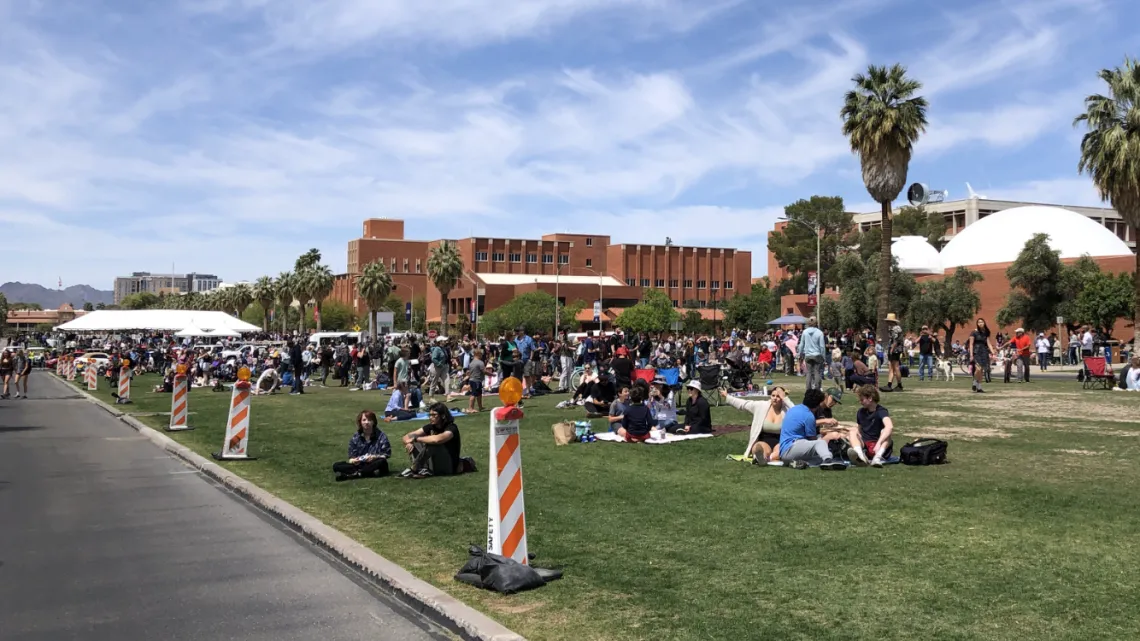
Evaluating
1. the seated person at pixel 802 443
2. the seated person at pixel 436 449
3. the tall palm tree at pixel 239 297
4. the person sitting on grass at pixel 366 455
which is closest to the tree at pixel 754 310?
the tall palm tree at pixel 239 297

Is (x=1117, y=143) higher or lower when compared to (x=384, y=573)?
higher

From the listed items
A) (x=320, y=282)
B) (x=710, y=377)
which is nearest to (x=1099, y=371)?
(x=710, y=377)

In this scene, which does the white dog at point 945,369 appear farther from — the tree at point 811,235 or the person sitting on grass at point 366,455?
the tree at point 811,235

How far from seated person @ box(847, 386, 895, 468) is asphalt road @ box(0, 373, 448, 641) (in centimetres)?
677

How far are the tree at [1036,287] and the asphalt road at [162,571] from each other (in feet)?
167

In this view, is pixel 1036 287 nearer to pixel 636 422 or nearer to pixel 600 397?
pixel 600 397

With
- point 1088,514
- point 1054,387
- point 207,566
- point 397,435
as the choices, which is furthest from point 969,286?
point 207,566

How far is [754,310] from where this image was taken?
9475 cm

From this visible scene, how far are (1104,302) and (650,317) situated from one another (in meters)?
48.3

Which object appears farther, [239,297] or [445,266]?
[239,297]

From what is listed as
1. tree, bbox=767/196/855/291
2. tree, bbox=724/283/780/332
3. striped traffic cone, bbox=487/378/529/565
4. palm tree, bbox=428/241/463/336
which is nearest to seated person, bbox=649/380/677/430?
striped traffic cone, bbox=487/378/529/565

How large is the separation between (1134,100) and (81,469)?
3430 centimetres

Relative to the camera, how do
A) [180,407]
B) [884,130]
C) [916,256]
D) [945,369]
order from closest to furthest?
[180,407], [945,369], [884,130], [916,256]

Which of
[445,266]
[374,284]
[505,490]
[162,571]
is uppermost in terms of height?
[445,266]
